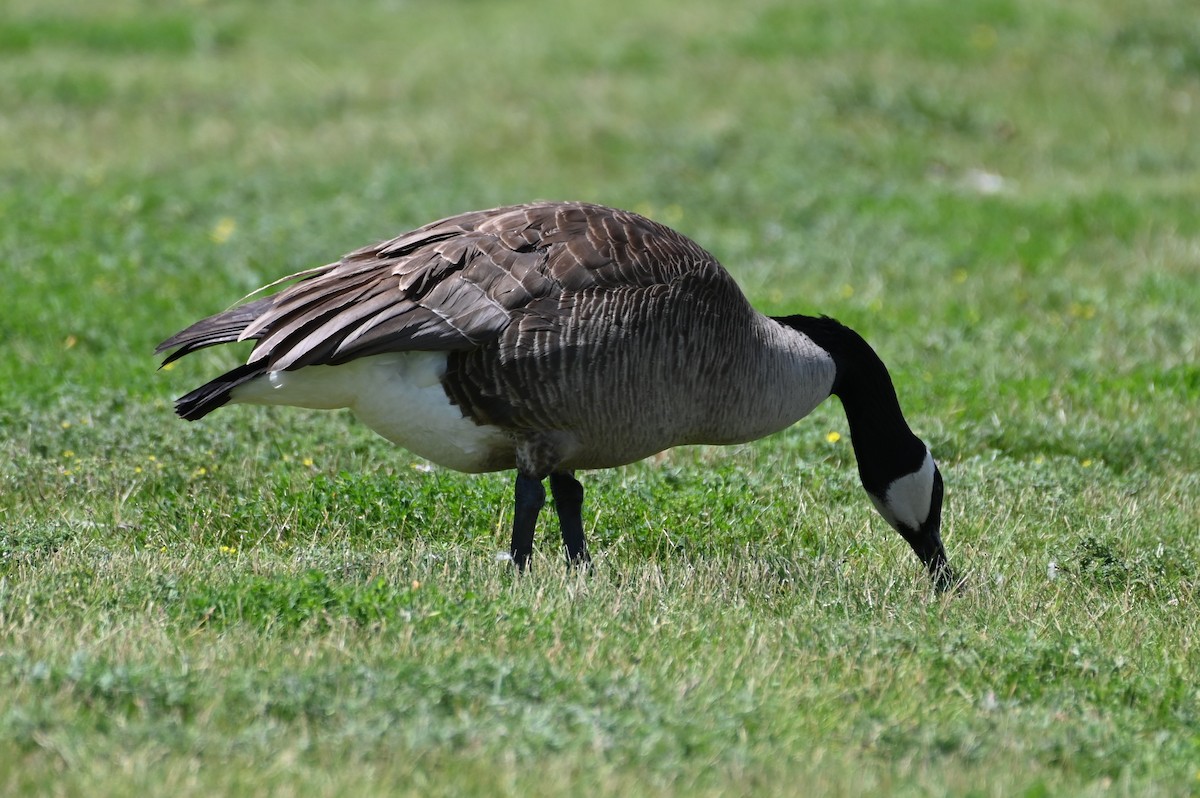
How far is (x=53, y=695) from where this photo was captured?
14.2 ft

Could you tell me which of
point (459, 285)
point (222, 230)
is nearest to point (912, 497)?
point (459, 285)

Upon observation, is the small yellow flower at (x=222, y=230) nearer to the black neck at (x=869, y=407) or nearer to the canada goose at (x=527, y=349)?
the canada goose at (x=527, y=349)

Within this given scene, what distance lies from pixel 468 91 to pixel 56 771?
497 inches

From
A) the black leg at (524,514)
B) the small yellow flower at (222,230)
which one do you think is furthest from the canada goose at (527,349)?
the small yellow flower at (222,230)

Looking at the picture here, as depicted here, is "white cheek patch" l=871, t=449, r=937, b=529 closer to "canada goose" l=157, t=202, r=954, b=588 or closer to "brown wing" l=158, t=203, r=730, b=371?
"canada goose" l=157, t=202, r=954, b=588

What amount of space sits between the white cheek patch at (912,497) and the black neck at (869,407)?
32 millimetres

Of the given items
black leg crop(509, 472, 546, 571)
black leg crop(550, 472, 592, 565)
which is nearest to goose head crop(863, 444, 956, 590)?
black leg crop(550, 472, 592, 565)

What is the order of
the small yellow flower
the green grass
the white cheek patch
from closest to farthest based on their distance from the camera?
1. the green grass
2. the white cheek patch
3. the small yellow flower

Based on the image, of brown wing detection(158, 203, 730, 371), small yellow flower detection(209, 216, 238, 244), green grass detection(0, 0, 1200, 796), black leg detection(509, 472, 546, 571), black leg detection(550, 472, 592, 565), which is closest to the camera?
green grass detection(0, 0, 1200, 796)

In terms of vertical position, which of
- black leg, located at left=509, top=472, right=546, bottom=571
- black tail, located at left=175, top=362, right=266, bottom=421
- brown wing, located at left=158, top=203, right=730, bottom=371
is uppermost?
brown wing, located at left=158, top=203, right=730, bottom=371

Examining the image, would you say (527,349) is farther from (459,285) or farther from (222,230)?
(222,230)

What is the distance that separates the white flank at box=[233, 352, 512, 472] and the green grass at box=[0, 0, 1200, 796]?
481 millimetres

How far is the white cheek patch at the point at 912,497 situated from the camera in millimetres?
6441

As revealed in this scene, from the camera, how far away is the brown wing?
5.68 metres
